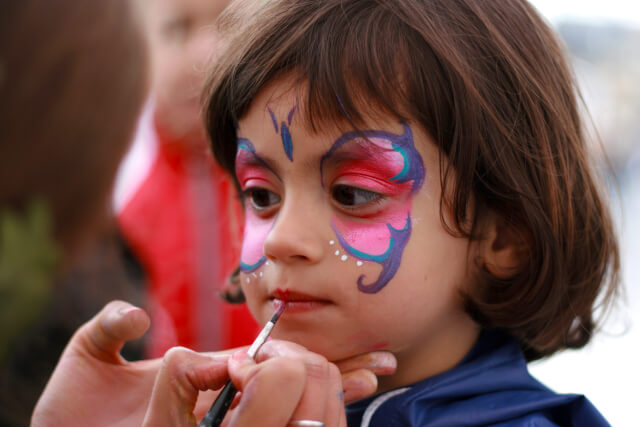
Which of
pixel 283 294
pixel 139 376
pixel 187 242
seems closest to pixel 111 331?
pixel 139 376

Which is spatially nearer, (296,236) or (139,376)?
(296,236)

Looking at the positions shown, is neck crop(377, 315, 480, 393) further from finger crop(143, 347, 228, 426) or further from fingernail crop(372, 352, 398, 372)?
finger crop(143, 347, 228, 426)

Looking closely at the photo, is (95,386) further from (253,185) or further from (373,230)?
(373,230)

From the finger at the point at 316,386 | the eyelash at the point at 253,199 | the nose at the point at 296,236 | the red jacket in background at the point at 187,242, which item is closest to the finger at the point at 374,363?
the finger at the point at 316,386

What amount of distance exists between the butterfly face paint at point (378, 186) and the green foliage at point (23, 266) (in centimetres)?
73

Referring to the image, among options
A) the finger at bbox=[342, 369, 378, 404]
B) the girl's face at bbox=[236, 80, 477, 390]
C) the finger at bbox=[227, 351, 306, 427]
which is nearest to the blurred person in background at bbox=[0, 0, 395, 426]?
the finger at bbox=[342, 369, 378, 404]

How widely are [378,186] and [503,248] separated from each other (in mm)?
367

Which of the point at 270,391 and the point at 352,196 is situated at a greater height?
the point at 352,196

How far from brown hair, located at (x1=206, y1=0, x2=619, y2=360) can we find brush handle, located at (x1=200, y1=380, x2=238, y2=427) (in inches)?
21.2

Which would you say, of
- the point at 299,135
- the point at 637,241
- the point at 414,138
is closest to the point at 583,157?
the point at 414,138

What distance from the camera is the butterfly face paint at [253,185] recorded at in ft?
4.26

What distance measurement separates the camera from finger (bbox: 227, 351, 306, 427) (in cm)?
97

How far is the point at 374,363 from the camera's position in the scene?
4.04ft

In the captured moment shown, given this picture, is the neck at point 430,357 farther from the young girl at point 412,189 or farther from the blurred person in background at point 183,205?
the blurred person in background at point 183,205
